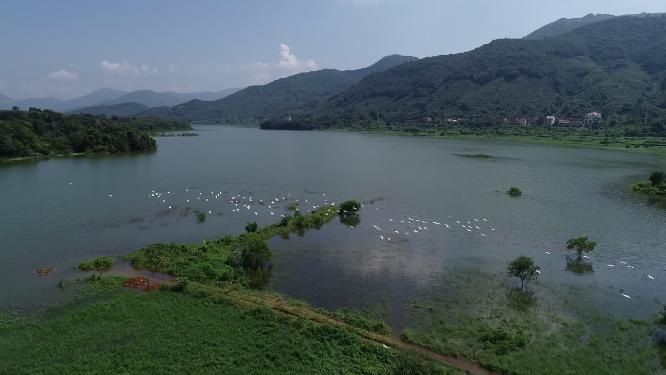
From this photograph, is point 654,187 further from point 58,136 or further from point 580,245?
point 58,136

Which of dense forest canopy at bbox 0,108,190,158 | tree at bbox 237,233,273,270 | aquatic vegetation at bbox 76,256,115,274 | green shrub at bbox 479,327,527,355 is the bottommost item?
green shrub at bbox 479,327,527,355

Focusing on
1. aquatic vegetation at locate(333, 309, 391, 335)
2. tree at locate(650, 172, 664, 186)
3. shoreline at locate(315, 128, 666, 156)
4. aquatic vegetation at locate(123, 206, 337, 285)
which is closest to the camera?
aquatic vegetation at locate(333, 309, 391, 335)

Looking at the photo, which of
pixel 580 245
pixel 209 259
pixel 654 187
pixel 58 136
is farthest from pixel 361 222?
pixel 58 136

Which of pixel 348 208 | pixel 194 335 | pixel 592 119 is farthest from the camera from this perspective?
pixel 592 119

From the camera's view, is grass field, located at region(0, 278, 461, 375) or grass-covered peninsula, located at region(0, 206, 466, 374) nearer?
grass field, located at region(0, 278, 461, 375)

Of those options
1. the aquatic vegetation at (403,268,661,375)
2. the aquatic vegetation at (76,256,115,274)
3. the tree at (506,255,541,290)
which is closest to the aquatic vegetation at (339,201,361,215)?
the aquatic vegetation at (403,268,661,375)

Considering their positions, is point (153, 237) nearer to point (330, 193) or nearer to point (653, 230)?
point (330, 193)

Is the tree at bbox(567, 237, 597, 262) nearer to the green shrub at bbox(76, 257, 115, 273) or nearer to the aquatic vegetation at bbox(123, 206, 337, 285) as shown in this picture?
the aquatic vegetation at bbox(123, 206, 337, 285)
